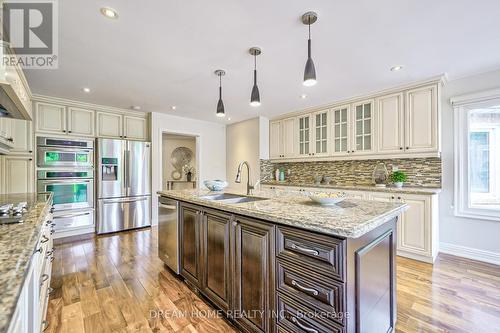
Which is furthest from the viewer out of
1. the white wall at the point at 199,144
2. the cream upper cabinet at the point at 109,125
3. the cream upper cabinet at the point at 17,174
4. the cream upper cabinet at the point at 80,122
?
the white wall at the point at 199,144

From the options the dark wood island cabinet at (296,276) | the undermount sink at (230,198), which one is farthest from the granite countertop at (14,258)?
the undermount sink at (230,198)

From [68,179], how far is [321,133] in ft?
15.1

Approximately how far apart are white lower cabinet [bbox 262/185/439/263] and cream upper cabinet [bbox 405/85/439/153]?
2.26ft

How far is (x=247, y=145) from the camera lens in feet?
17.4

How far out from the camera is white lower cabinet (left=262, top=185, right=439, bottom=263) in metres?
2.78

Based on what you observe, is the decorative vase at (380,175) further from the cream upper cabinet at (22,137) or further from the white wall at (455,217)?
the cream upper cabinet at (22,137)

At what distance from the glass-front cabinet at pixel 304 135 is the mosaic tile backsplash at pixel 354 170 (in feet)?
1.21

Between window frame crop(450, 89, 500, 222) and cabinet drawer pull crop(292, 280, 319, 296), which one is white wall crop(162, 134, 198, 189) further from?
cabinet drawer pull crop(292, 280, 319, 296)

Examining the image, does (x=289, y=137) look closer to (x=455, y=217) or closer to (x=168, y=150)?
(x=455, y=217)

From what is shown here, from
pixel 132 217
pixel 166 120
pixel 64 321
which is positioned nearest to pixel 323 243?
pixel 64 321

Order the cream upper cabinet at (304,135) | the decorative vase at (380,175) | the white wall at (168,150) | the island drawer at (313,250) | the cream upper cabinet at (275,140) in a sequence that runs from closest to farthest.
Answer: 1. the island drawer at (313,250)
2. the decorative vase at (380,175)
3. the cream upper cabinet at (304,135)
4. the cream upper cabinet at (275,140)
5. the white wall at (168,150)

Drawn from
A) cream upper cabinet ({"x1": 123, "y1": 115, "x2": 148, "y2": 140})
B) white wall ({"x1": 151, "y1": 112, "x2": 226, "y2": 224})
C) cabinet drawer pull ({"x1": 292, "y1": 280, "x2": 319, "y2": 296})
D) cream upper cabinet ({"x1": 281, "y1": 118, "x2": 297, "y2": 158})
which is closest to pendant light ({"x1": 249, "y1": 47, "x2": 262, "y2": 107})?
cabinet drawer pull ({"x1": 292, "y1": 280, "x2": 319, "y2": 296})

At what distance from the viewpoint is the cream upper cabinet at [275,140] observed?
4934 mm

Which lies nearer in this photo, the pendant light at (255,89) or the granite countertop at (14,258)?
the granite countertop at (14,258)
